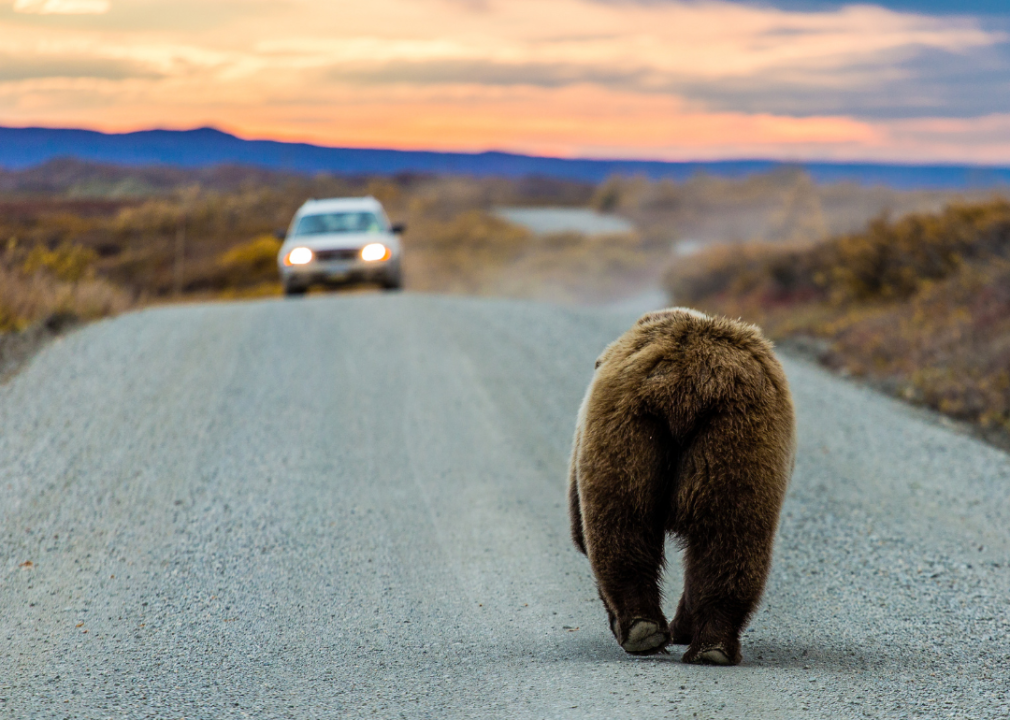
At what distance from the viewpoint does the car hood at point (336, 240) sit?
16734mm

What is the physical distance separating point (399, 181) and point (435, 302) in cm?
5941

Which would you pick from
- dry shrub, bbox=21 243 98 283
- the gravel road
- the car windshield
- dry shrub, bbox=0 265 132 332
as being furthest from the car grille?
the gravel road

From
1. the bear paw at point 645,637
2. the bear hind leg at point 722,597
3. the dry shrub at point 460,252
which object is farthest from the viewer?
the dry shrub at point 460,252

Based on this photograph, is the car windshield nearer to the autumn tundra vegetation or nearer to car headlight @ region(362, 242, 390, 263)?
car headlight @ region(362, 242, 390, 263)

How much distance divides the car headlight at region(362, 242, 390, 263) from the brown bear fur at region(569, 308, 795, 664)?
1299 centimetres

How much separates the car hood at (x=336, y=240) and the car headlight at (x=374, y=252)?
9cm

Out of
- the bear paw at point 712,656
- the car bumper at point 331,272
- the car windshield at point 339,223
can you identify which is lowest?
the bear paw at point 712,656

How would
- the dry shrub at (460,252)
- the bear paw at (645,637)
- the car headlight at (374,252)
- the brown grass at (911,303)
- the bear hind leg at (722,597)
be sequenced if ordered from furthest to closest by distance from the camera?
the dry shrub at (460,252) → the car headlight at (374,252) → the brown grass at (911,303) → the bear paw at (645,637) → the bear hind leg at (722,597)

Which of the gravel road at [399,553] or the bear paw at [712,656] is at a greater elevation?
the bear paw at [712,656]

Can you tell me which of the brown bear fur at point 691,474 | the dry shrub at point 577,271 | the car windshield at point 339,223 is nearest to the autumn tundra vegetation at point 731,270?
the car windshield at point 339,223

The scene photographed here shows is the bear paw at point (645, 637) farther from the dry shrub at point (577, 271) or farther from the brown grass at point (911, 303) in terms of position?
the dry shrub at point (577, 271)

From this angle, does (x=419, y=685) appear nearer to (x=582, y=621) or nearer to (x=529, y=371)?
(x=582, y=621)

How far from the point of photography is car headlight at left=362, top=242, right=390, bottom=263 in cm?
1689

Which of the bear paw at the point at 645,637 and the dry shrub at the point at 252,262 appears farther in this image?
the dry shrub at the point at 252,262
